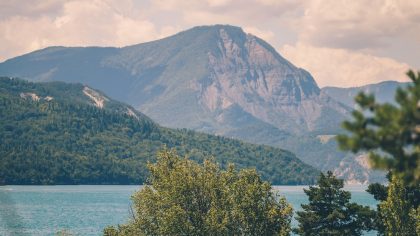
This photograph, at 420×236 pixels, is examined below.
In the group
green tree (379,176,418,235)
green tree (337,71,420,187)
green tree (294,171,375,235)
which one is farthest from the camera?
green tree (294,171,375,235)

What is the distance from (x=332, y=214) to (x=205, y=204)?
41.5 ft

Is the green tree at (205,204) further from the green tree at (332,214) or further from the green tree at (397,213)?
the green tree at (397,213)

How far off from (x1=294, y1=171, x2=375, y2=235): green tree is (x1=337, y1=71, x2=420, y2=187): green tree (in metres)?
49.8

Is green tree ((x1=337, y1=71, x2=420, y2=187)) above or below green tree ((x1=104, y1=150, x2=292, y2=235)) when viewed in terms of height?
above

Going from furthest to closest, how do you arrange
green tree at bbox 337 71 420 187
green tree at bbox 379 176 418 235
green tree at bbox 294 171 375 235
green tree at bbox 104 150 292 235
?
green tree at bbox 294 171 375 235
green tree at bbox 104 150 292 235
green tree at bbox 379 176 418 235
green tree at bbox 337 71 420 187

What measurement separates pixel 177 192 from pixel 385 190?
2114 cm

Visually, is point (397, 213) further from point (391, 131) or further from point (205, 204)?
point (391, 131)

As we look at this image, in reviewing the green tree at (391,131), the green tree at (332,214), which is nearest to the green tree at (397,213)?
the green tree at (332,214)

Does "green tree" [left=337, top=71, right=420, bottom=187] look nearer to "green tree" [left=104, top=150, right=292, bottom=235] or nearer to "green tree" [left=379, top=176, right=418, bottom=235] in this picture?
"green tree" [left=379, top=176, right=418, bottom=235]

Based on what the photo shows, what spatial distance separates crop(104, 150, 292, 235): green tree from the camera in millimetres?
71688

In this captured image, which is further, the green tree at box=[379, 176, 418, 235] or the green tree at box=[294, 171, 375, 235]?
the green tree at box=[294, 171, 375, 235]

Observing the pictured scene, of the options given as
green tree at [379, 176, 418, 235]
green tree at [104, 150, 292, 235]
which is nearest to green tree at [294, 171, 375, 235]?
green tree at [104, 150, 292, 235]

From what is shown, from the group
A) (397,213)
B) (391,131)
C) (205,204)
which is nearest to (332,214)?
(397,213)

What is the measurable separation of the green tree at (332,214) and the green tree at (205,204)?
3984mm
